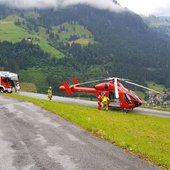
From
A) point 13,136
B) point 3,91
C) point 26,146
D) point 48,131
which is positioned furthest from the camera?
point 3,91

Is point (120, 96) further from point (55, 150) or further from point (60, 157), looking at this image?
point (60, 157)

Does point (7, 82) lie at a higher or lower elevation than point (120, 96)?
higher

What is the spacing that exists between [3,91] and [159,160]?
194 feet

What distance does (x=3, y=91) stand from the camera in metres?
74.8

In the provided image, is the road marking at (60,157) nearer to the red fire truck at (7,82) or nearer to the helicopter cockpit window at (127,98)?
the helicopter cockpit window at (127,98)

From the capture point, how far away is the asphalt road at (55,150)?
17688 mm

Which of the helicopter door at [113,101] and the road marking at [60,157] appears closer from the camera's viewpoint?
the road marking at [60,157]

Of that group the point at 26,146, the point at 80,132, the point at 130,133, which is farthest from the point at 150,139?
the point at 26,146

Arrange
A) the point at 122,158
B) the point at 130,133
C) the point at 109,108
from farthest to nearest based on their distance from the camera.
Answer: the point at 109,108 < the point at 130,133 < the point at 122,158

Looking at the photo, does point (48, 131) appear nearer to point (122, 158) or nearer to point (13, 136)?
point (13, 136)

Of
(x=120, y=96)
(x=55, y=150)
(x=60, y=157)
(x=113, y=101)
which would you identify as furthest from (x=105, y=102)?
(x=60, y=157)

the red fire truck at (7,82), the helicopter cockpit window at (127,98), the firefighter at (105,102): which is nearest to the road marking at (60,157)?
the firefighter at (105,102)

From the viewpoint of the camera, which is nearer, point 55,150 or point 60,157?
point 60,157

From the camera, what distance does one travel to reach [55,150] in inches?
811
